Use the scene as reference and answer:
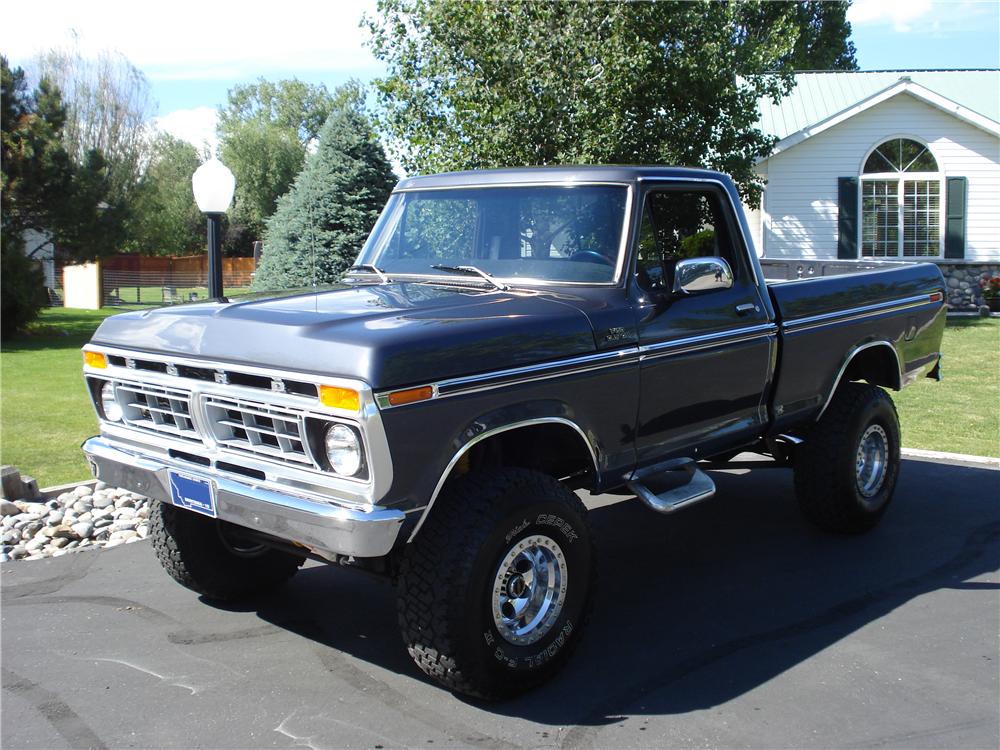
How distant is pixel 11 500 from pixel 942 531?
6.40 m

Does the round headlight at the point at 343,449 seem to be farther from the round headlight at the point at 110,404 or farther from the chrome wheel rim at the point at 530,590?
the round headlight at the point at 110,404

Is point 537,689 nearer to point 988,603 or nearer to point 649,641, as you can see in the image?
point 649,641

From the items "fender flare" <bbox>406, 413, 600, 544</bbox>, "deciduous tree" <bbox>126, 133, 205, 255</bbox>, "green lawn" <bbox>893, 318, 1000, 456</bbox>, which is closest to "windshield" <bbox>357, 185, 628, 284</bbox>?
"fender flare" <bbox>406, 413, 600, 544</bbox>

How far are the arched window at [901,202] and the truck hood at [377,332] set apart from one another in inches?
733

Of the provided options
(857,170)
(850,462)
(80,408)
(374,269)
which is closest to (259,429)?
(374,269)

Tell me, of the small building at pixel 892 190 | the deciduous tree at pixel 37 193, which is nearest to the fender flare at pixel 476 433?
the small building at pixel 892 190

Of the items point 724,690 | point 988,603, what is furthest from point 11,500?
point 988,603

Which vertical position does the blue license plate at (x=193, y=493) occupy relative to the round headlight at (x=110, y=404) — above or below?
below

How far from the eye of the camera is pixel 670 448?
5074mm

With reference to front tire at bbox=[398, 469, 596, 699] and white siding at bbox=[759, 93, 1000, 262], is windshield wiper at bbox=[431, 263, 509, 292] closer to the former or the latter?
front tire at bbox=[398, 469, 596, 699]

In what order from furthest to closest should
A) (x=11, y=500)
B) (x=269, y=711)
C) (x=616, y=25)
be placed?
(x=616, y=25) → (x=11, y=500) → (x=269, y=711)

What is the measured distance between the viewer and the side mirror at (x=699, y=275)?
4.87 m

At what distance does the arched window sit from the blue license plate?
19605 mm

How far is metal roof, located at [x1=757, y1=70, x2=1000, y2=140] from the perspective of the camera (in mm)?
23266
